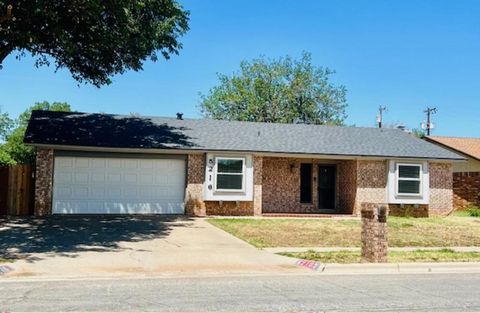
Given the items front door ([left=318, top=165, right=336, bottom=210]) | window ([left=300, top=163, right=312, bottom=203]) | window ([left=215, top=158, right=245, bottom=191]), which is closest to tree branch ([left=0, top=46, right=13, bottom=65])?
window ([left=215, top=158, right=245, bottom=191])

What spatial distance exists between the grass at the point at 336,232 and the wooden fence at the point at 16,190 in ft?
23.8

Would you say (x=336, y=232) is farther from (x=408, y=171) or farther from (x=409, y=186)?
(x=408, y=171)

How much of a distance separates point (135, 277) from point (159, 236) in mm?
5485

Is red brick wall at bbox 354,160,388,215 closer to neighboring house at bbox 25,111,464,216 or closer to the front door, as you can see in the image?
neighboring house at bbox 25,111,464,216

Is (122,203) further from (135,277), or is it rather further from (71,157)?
(135,277)

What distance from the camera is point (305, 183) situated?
24.8 m

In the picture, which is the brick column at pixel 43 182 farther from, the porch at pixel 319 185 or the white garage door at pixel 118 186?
the porch at pixel 319 185

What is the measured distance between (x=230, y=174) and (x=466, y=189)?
14.4 metres

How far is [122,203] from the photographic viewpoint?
Answer: 2136 cm

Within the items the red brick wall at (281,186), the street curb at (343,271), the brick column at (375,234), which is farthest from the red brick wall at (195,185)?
the street curb at (343,271)

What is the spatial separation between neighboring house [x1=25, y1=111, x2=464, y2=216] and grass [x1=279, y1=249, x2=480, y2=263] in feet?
32.8

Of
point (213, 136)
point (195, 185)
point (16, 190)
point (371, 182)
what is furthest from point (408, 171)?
point (16, 190)

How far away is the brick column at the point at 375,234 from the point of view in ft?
36.9

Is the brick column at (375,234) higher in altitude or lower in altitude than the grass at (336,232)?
higher
